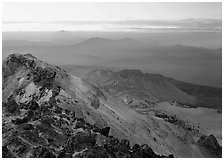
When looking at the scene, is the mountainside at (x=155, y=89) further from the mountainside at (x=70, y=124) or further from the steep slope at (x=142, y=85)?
the mountainside at (x=70, y=124)

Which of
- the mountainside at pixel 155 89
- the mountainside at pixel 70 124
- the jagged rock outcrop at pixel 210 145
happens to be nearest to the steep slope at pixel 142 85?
the mountainside at pixel 155 89

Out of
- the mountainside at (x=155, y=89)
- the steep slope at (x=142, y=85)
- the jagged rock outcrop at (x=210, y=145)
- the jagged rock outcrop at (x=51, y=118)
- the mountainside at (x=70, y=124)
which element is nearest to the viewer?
the jagged rock outcrop at (x=51, y=118)

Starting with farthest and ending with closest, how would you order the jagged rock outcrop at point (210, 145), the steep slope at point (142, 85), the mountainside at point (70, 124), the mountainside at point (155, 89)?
the mountainside at point (155, 89) → the steep slope at point (142, 85) → the jagged rock outcrop at point (210, 145) → the mountainside at point (70, 124)

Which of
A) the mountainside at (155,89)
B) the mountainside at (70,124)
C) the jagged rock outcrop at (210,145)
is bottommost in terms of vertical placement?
the mountainside at (155,89)

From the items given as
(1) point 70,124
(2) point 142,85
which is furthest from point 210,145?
(2) point 142,85

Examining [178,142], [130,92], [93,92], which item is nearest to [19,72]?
[93,92]

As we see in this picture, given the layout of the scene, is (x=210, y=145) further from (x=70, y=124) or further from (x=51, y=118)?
(x=51, y=118)

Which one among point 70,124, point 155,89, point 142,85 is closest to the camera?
point 70,124

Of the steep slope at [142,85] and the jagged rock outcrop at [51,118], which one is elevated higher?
the jagged rock outcrop at [51,118]
